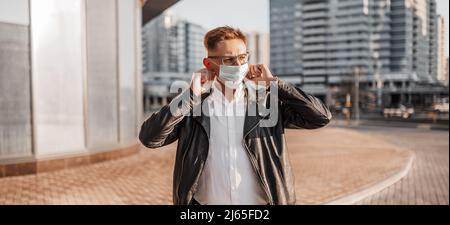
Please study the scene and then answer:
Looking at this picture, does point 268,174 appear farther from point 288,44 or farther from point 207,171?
point 288,44

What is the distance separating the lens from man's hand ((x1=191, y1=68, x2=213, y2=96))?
75.4 inches

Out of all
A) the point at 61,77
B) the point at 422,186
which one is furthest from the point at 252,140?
the point at 61,77

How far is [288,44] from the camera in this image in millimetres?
114062

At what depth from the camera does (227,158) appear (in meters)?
2.03

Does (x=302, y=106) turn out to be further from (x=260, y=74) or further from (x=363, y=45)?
(x=363, y=45)

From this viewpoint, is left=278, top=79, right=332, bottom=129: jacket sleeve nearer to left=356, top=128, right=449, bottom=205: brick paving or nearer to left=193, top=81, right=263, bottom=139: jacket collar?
left=193, top=81, right=263, bottom=139: jacket collar

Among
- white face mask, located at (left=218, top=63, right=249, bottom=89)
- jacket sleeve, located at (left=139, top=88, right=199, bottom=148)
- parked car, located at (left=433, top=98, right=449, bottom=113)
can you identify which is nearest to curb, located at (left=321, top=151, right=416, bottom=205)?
white face mask, located at (left=218, top=63, right=249, bottom=89)

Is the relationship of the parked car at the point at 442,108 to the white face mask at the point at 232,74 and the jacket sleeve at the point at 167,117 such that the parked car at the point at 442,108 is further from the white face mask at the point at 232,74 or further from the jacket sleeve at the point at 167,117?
the jacket sleeve at the point at 167,117

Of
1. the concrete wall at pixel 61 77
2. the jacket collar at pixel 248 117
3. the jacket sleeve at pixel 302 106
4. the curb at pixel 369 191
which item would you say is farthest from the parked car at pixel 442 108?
the jacket collar at pixel 248 117

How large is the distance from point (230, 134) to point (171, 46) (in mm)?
128316

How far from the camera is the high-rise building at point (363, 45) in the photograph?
91.7 meters

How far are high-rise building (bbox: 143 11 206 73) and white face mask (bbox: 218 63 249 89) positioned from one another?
12259cm

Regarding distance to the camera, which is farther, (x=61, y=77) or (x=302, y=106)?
(x=61, y=77)
